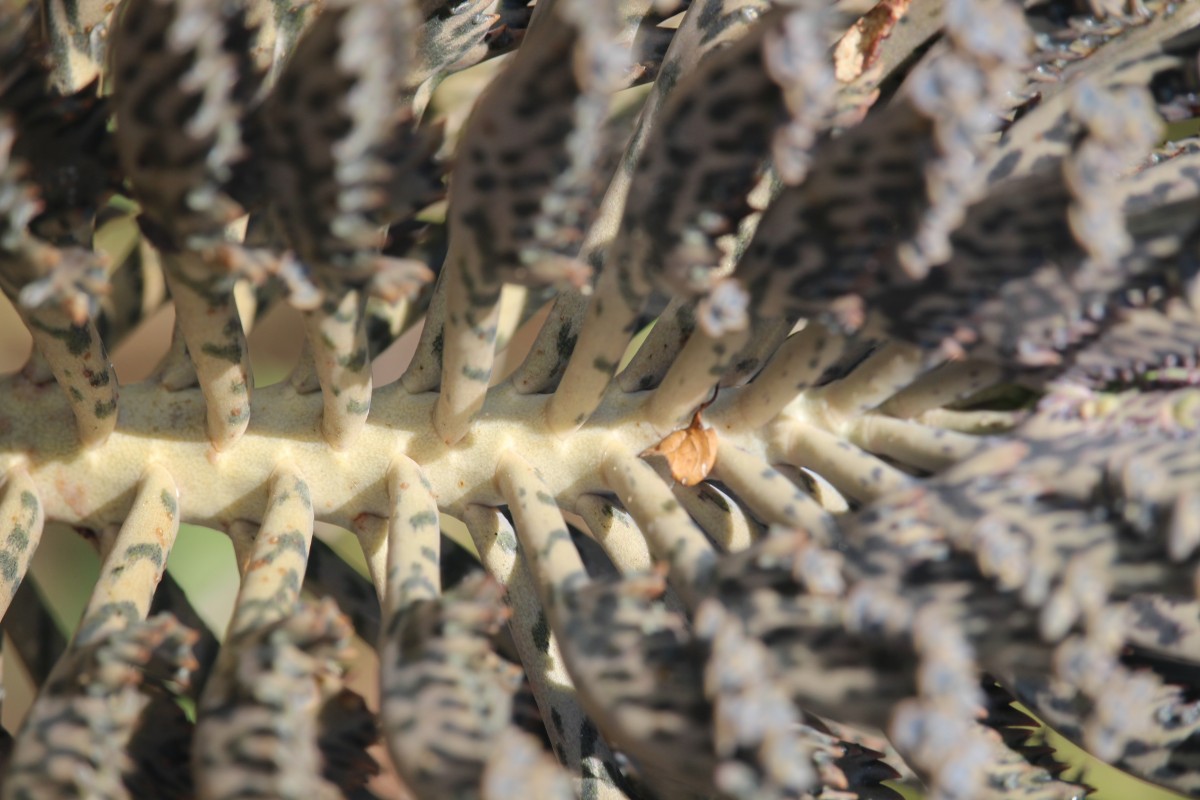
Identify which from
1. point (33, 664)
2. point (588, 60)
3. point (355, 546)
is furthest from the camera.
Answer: point (355, 546)

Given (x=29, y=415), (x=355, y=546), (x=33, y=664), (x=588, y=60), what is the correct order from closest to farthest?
(x=588, y=60)
(x=29, y=415)
(x=33, y=664)
(x=355, y=546)

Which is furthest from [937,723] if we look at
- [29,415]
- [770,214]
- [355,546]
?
[355,546]

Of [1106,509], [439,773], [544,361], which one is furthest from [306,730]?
[1106,509]

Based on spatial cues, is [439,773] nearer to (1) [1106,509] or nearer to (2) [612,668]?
(2) [612,668]

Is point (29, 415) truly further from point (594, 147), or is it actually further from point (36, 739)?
point (594, 147)

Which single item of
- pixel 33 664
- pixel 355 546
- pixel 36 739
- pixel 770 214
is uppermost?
pixel 770 214

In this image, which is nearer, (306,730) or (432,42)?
(306,730)

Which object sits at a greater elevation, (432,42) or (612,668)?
(432,42)
